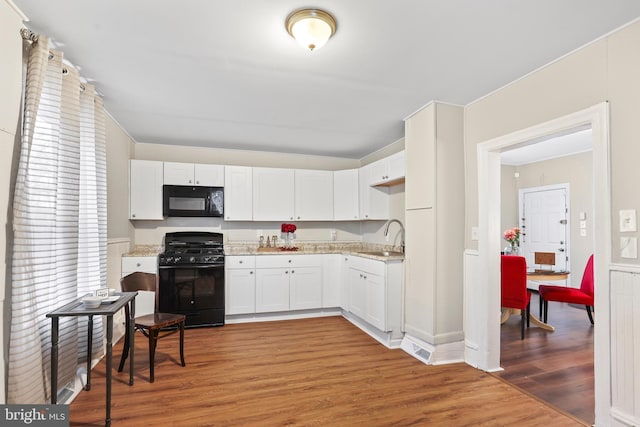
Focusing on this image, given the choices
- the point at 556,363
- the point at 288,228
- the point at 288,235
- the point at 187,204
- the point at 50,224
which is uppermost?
the point at 187,204

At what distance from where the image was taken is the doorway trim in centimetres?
202

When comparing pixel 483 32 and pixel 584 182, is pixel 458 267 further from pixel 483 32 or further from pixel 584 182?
pixel 584 182

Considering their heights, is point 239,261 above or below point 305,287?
above

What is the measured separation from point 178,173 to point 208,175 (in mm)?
373

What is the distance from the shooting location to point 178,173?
4406mm

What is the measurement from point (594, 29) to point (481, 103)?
1.07 metres

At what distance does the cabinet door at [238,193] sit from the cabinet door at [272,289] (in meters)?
0.83

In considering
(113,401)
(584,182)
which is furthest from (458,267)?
(584,182)

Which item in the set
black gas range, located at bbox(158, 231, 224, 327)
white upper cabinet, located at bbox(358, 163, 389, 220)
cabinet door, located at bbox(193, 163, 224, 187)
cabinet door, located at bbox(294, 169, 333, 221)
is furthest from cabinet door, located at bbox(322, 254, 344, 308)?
cabinet door, located at bbox(193, 163, 224, 187)

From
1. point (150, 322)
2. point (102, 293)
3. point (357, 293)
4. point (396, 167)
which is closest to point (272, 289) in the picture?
point (357, 293)

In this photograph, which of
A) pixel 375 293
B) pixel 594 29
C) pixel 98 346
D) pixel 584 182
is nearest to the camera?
pixel 594 29

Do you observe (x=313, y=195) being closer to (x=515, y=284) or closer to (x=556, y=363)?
Answer: (x=515, y=284)

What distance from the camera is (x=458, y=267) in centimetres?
315

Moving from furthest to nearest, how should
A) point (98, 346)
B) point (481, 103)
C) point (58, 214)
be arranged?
point (481, 103)
point (98, 346)
point (58, 214)
